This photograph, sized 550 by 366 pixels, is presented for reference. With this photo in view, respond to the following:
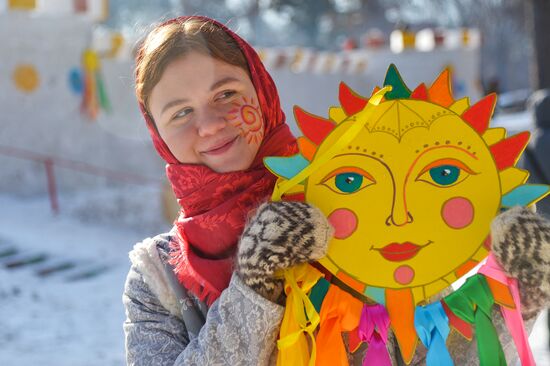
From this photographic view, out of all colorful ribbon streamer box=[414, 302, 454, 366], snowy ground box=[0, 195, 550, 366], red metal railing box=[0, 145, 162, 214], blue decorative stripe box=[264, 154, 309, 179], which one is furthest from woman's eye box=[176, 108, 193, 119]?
red metal railing box=[0, 145, 162, 214]

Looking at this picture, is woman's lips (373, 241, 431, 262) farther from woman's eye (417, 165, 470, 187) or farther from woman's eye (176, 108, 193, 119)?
woman's eye (176, 108, 193, 119)

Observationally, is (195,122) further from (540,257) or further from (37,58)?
(37,58)

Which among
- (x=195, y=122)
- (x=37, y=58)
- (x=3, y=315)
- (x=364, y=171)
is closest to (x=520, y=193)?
(x=364, y=171)

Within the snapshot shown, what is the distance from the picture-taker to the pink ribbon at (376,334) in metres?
1.25

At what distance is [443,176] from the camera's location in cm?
125

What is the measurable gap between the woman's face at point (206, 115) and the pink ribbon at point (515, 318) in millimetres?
493

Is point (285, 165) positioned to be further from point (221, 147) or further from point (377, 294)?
point (377, 294)

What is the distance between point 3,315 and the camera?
204 inches

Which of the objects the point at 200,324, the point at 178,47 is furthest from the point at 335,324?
the point at 178,47

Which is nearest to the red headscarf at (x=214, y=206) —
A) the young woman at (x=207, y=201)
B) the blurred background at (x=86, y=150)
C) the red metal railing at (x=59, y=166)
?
the young woman at (x=207, y=201)

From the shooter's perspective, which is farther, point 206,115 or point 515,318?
point 206,115

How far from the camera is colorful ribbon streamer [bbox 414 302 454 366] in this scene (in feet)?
4.00

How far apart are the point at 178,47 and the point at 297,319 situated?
55 centimetres

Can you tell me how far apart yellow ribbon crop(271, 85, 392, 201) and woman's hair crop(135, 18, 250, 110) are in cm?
30
